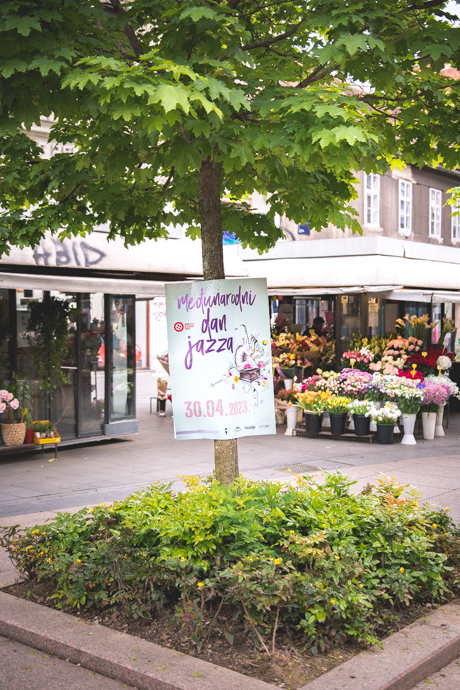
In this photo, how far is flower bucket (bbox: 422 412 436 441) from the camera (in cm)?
1375

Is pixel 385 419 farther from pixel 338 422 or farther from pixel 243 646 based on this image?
pixel 243 646

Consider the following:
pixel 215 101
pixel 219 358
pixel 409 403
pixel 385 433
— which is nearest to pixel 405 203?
pixel 409 403

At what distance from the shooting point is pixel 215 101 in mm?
4852

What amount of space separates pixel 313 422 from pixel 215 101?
9.59 m

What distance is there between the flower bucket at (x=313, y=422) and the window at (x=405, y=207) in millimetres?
14386

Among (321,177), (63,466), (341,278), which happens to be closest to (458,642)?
(321,177)

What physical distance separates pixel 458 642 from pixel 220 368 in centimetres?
225

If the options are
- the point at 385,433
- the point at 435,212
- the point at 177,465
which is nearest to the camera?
the point at 177,465

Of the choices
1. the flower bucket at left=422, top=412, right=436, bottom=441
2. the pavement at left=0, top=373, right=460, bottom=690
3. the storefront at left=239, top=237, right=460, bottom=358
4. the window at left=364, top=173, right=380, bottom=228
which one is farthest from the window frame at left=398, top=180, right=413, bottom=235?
the flower bucket at left=422, top=412, right=436, bottom=441

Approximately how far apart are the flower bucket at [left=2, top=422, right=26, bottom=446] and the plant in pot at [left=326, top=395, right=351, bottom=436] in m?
5.20

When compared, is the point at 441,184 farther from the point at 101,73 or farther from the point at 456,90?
the point at 101,73

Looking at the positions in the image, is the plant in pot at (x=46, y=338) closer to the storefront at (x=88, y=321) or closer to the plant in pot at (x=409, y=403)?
the storefront at (x=88, y=321)

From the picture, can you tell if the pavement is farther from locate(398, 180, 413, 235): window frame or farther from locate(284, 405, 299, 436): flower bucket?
locate(398, 180, 413, 235): window frame

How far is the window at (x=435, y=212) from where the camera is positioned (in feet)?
94.5
